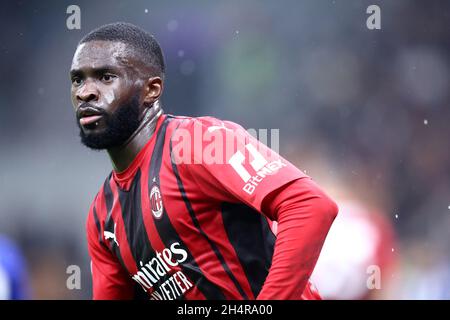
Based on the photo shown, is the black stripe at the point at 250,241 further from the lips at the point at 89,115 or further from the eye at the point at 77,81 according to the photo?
the eye at the point at 77,81

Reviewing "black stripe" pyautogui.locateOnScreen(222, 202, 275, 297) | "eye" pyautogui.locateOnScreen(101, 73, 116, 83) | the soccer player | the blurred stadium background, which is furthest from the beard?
the blurred stadium background

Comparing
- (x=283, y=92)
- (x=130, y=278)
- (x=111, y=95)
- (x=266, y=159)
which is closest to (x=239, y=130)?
(x=266, y=159)

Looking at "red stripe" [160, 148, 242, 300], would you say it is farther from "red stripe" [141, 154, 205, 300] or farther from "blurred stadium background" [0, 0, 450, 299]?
"blurred stadium background" [0, 0, 450, 299]

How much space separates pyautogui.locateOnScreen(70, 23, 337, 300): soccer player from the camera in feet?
8.47

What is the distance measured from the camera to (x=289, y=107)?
21.9 ft

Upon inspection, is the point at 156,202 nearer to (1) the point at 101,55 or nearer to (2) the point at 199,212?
(2) the point at 199,212

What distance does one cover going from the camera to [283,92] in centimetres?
675

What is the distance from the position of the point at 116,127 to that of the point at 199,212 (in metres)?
0.52

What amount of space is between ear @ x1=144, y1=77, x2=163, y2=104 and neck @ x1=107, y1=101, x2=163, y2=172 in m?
0.05

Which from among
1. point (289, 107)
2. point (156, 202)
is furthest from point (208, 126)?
point (289, 107)

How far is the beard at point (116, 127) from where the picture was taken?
3.09m

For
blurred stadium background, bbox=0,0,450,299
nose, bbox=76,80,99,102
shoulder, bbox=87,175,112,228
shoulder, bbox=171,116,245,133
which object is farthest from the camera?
blurred stadium background, bbox=0,0,450,299
